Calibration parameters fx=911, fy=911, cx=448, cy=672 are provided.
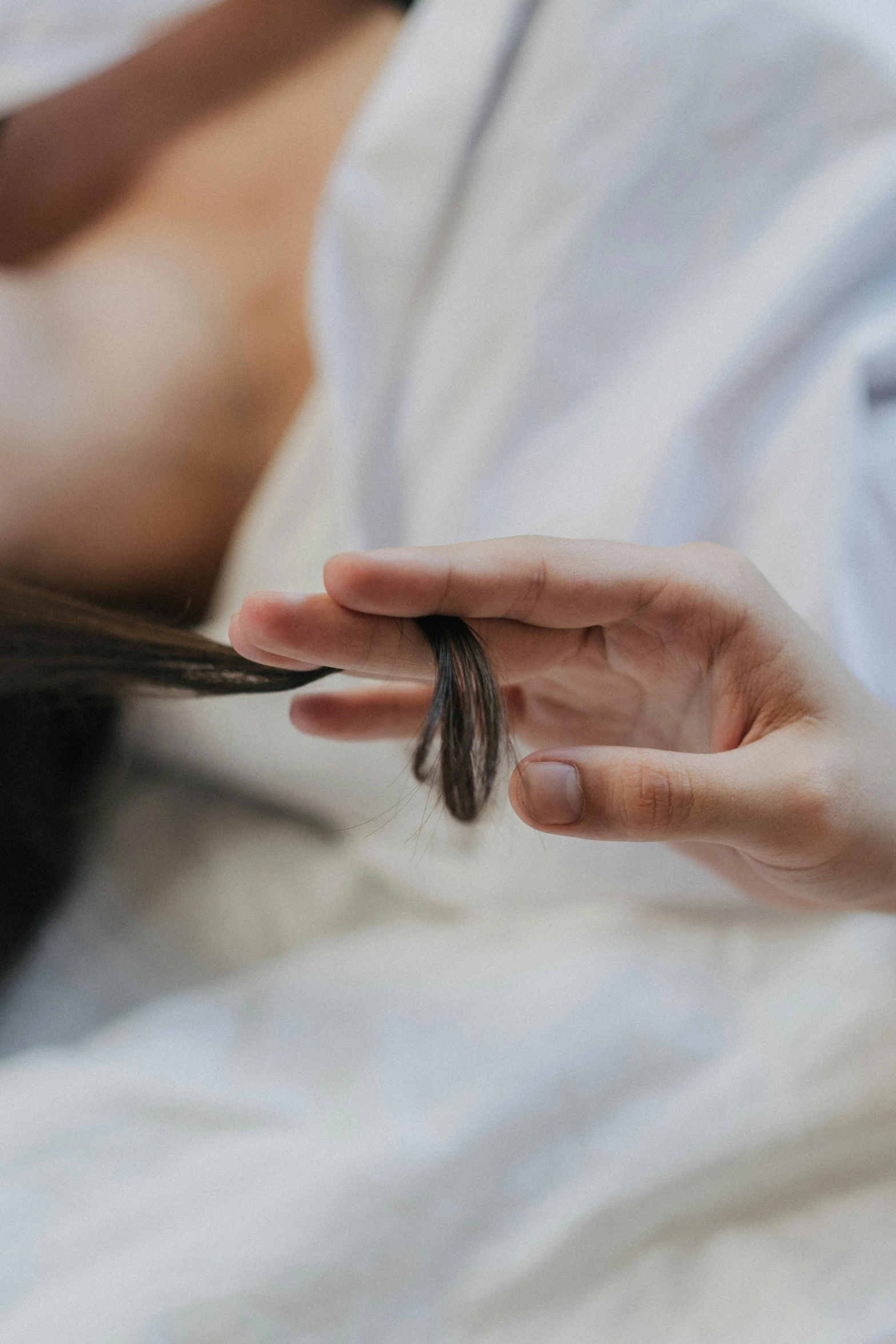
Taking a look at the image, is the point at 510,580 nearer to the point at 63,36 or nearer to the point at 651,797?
the point at 651,797

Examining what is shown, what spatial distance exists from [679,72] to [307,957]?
53 cm

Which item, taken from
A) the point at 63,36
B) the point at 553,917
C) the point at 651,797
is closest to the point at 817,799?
the point at 651,797

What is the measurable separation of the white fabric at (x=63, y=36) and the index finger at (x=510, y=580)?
522 millimetres

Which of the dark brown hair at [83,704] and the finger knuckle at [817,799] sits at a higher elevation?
the dark brown hair at [83,704]

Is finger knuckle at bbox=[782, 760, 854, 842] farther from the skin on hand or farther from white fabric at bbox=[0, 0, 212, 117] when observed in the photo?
white fabric at bbox=[0, 0, 212, 117]

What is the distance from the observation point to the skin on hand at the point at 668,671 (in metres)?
0.26

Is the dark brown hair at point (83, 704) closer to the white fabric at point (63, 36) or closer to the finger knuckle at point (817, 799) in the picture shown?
the finger knuckle at point (817, 799)

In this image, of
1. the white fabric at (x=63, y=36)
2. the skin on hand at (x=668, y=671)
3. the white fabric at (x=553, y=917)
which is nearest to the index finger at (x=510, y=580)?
the skin on hand at (x=668, y=671)

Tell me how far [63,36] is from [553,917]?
0.63 metres

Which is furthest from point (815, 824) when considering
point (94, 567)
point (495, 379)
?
point (94, 567)

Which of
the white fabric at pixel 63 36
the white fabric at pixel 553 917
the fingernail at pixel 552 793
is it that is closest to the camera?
the fingernail at pixel 552 793

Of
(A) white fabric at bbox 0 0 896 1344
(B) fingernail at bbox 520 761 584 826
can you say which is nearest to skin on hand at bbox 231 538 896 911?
(B) fingernail at bbox 520 761 584 826

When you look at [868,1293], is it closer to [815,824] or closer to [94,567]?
[815,824]

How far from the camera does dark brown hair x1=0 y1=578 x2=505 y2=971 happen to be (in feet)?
0.97
